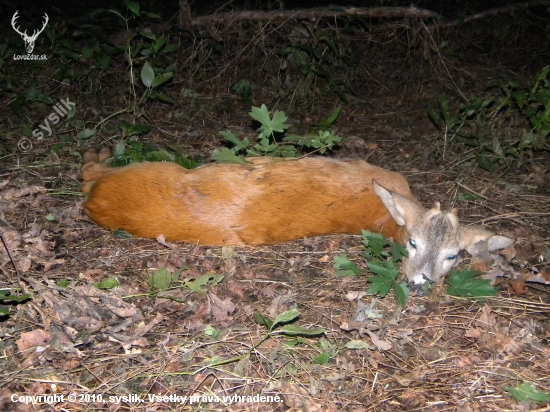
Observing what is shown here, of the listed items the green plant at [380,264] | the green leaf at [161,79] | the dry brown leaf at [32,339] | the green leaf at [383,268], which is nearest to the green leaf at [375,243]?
the green plant at [380,264]

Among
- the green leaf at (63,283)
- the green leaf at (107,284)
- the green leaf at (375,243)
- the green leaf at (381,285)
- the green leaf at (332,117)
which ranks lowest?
the green leaf at (381,285)

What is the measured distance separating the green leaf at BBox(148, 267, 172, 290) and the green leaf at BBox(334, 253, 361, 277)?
4.83 ft

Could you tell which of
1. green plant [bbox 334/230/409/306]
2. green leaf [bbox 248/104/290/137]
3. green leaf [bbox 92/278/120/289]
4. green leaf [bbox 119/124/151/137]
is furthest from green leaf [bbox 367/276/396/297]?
green leaf [bbox 119/124/151/137]

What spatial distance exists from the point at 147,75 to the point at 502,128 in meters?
4.80

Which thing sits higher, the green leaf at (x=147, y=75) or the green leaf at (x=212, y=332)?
the green leaf at (x=147, y=75)

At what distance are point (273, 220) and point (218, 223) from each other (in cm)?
52

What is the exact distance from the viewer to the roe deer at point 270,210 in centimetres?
482

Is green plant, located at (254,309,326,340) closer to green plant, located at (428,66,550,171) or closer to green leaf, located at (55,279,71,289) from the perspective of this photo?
green leaf, located at (55,279,71,289)

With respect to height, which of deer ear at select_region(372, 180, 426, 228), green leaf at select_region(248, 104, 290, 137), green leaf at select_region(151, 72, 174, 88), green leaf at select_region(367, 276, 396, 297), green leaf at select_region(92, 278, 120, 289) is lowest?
green leaf at select_region(367, 276, 396, 297)

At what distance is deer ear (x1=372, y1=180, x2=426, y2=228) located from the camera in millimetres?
5086

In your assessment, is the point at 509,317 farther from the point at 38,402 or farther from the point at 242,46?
the point at 242,46

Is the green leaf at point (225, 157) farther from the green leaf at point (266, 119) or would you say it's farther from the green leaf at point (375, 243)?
the green leaf at point (375, 243)

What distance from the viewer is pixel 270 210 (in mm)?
5012

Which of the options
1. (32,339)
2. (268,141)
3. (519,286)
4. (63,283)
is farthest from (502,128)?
(32,339)
